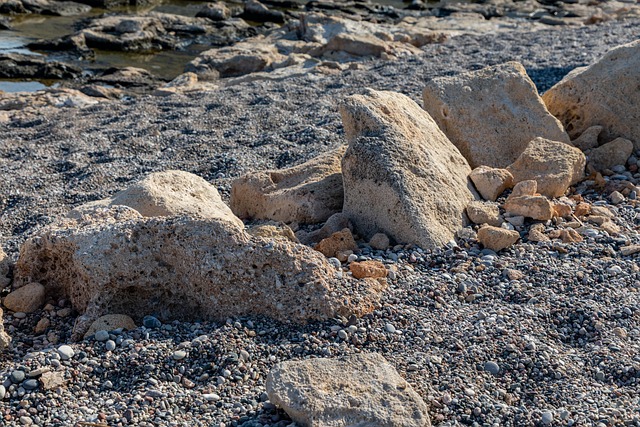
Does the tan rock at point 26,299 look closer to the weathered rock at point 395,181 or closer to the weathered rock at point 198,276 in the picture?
the weathered rock at point 198,276

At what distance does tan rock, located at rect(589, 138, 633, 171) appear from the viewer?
618 centimetres

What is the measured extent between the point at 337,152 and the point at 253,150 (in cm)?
183

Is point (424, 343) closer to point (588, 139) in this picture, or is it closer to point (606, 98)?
point (588, 139)

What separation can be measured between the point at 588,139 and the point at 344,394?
406 cm

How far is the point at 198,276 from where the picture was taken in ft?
13.1

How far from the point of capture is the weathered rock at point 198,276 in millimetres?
3953

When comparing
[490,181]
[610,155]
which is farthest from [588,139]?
[490,181]

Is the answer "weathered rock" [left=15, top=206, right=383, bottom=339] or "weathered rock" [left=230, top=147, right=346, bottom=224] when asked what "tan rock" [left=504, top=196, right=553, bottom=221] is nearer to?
"weathered rock" [left=230, top=147, right=346, bottom=224]

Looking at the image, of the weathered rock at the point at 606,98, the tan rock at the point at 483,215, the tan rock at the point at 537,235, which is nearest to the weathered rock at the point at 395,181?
the tan rock at the point at 483,215

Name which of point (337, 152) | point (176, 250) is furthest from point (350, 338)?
point (337, 152)

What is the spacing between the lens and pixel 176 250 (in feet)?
13.1

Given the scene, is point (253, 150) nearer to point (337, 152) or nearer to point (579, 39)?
point (337, 152)

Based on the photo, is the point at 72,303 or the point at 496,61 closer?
the point at 72,303

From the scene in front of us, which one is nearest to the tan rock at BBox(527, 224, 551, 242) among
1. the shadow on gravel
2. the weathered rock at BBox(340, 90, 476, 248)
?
the weathered rock at BBox(340, 90, 476, 248)
